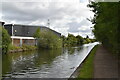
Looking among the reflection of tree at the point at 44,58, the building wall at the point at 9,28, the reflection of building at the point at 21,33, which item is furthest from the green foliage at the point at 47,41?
the reflection of tree at the point at 44,58

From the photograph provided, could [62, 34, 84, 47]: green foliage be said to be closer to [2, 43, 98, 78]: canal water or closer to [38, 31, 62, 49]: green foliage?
[38, 31, 62, 49]: green foliage

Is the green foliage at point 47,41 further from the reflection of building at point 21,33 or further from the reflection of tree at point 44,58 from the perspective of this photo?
Answer: the reflection of tree at point 44,58

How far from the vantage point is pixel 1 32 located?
4109 centimetres

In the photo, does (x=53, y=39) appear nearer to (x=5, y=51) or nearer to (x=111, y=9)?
(x=5, y=51)

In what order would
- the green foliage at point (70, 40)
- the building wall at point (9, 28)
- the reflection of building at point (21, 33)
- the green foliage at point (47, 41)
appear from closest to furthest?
1. the reflection of building at point (21, 33)
2. the green foliage at point (47, 41)
3. the building wall at point (9, 28)
4. the green foliage at point (70, 40)

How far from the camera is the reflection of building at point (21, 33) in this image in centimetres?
6010

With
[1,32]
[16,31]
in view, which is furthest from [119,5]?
[16,31]

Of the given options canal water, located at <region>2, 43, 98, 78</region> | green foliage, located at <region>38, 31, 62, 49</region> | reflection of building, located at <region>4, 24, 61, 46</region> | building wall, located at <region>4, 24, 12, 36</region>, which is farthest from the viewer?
building wall, located at <region>4, 24, 12, 36</region>

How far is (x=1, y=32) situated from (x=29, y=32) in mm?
36991

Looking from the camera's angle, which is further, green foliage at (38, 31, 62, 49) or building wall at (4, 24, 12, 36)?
building wall at (4, 24, 12, 36)

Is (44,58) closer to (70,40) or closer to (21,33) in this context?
(21,33)

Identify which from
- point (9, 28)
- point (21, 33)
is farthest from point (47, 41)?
point (21, 33)

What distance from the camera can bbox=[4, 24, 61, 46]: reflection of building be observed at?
60.1 meters


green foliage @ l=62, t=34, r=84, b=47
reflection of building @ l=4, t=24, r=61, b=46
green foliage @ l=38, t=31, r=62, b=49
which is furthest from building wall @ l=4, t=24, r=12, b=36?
green foliage @ l=62, t=34, r=84, b=47
